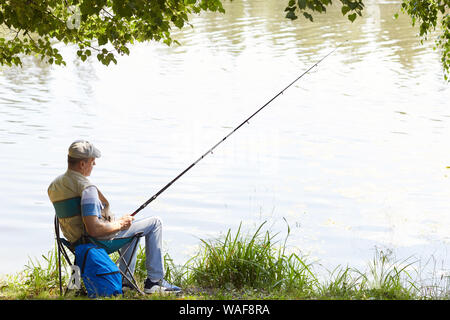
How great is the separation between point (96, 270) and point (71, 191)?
0.56 metres

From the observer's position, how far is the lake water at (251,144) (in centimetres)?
916

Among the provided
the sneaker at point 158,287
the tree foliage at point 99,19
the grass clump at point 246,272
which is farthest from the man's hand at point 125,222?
the tree foliage at point 99,19

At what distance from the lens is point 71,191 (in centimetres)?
486

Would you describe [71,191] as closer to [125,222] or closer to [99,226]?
[99,226]

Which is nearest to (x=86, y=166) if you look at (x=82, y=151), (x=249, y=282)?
(x=82, y=151)

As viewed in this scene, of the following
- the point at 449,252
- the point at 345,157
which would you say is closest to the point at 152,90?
the point at 345,157

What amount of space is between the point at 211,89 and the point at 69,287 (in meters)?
15.4

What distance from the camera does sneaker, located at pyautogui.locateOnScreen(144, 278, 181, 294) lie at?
17.4 ft

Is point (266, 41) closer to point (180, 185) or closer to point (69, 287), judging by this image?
point (180, 185)

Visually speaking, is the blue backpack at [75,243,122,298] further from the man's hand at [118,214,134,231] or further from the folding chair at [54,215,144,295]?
the man's hand at [118,214,134,231]

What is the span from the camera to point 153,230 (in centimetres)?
534

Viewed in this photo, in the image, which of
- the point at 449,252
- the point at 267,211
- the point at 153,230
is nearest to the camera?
the point at 153,230

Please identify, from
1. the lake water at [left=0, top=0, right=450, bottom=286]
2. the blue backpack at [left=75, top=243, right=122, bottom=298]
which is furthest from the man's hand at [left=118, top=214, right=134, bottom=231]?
the lake water at [left=0, top=0, right=450, bottom=286]

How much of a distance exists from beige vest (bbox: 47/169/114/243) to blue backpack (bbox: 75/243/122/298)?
11 centimetres
